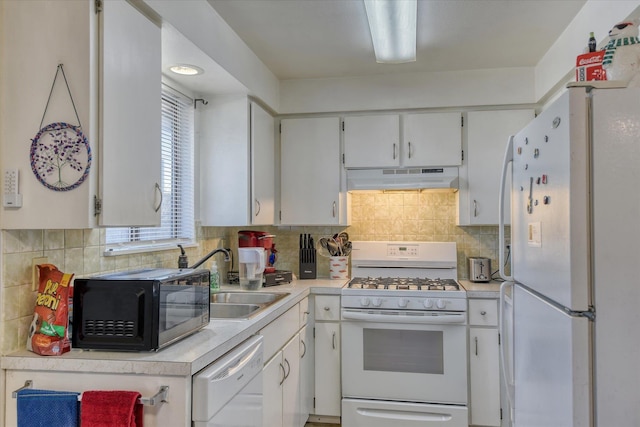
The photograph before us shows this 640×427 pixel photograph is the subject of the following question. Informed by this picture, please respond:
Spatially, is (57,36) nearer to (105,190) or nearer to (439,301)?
(105,190)

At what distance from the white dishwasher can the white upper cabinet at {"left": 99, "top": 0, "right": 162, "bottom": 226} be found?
601 mm

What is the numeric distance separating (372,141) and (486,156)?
0.80 m

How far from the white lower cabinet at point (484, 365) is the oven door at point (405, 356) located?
0.07m

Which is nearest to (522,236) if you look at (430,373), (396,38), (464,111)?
(396,38)

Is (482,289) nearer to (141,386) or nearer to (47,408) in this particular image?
(141,386)

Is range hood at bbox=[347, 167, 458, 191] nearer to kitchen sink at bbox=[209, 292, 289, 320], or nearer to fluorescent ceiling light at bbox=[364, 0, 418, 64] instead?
fluorescent ceiling light at bbox=[364, 0, 418, 64]

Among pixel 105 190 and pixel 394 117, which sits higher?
pixel 394 117

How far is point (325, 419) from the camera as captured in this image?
Answer: 303cm

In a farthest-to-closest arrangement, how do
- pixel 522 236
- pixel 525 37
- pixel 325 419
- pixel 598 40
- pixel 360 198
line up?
pixel 360 198, pixel 325 419, pixel 525 37, pixel 598 40, pixel 522 236

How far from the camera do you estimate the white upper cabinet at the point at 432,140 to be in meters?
3.18

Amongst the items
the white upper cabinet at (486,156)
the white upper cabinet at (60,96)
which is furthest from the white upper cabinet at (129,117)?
the white upper cabinet at (486,156)

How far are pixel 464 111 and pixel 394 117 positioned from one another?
19.5 inches

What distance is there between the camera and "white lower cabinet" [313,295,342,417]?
2.96 metres

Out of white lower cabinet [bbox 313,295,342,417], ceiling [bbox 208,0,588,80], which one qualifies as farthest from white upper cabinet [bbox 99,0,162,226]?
white lower cabinet [bbox 313,295,342,417]
